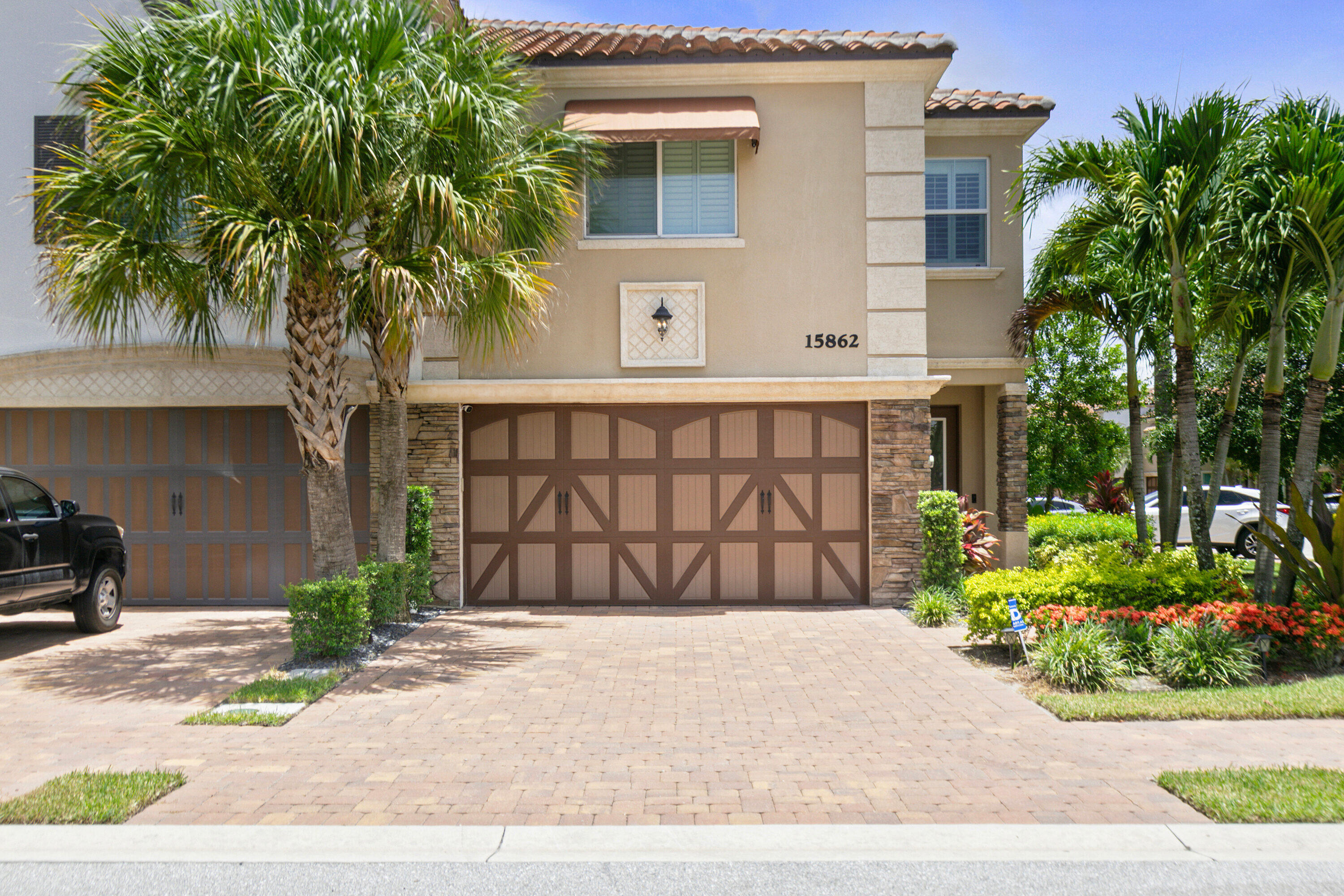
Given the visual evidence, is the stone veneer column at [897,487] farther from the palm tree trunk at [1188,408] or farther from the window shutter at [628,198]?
the window shutter at [628,198]

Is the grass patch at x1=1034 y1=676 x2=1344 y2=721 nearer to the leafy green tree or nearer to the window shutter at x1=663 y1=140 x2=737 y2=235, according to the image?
the window shutter at x1=663 y1=140 x2=737 y2=235

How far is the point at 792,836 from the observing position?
468cm

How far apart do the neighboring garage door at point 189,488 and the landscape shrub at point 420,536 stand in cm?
102

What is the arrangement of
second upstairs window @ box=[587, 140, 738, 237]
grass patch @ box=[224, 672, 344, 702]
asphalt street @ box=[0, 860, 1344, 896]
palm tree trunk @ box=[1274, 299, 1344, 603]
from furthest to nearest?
second upstairs window @ box=[587, 140, 738, 237] → palm tree trunk @ box=[1274, 299, 1344, 603] → grass patch @ box=[224, 672, 344, 702] → asphalt street @ box=[0, 860, 1344, 896]

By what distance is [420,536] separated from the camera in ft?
37.3

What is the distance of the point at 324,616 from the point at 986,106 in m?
11.1

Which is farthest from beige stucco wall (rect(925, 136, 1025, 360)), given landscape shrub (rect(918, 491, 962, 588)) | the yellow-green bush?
the yellow-green bush

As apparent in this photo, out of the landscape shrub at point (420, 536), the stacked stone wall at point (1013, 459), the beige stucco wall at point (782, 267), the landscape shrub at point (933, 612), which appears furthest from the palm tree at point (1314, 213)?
the landscape shrub at point (420, 536)

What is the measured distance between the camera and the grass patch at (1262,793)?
479 cm

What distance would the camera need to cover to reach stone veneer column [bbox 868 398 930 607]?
1175 cm

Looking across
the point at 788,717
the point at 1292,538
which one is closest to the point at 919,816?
the point at 788,717

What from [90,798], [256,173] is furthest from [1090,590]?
[256,173]

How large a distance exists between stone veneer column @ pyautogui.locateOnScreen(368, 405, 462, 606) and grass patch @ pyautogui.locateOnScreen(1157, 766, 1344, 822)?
8.56m

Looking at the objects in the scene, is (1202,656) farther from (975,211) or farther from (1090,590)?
(975,211)
